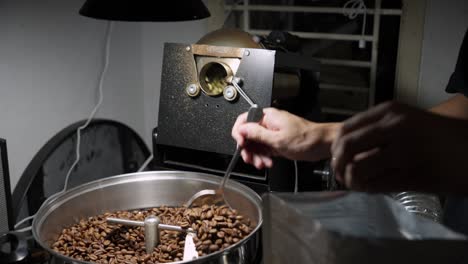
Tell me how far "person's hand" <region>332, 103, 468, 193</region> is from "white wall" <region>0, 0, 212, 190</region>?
1114 millimetres

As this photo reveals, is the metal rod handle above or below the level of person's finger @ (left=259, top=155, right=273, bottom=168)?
below

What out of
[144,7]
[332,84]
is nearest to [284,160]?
[144,7]

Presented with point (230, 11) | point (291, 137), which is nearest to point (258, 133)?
point (291, 137)

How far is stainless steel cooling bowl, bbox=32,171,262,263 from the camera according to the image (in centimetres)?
94

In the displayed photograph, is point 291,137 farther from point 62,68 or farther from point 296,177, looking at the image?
point 62,68

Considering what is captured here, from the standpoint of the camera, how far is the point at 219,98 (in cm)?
102

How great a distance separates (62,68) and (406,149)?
1.26 m

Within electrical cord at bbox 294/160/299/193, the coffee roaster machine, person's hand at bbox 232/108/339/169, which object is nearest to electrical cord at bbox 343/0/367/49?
the coffee roaster machine

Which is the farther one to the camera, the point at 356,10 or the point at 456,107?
the point at 356,10

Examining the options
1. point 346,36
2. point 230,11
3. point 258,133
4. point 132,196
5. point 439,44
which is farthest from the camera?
point 230,11

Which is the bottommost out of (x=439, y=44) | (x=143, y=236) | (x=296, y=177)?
(x=143, y=236)

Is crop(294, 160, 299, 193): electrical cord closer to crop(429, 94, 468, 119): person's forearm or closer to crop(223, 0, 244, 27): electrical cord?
crop(429, 94, 468, 119): person's forearm

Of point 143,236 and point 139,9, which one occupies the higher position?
point 139,9

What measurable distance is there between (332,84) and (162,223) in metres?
0.79
